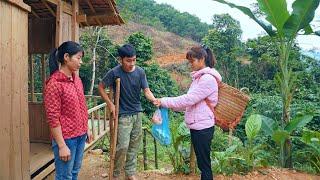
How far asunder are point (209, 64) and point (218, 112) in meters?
0.56

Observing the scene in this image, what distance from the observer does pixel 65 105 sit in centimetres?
283

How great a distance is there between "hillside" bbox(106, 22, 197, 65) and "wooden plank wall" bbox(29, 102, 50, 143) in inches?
961

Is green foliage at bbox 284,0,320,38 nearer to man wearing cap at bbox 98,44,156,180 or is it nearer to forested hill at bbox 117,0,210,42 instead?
man wearing cap at bbox 98,44,156,180

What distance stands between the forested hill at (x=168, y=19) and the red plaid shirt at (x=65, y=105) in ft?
115

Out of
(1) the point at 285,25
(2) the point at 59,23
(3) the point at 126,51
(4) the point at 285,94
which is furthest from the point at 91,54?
(3) the point at 126,51

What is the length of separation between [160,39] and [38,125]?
2992 cm

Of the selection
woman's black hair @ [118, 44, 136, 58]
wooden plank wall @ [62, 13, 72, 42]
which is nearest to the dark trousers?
woman's black hair @ [118, 44, 136, 58]

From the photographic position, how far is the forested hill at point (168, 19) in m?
38.1

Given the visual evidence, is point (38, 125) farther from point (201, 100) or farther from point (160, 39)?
point (160, 39)

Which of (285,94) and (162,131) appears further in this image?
(285,94)

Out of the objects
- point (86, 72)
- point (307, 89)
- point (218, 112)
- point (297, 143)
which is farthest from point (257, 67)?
point (218, 112)

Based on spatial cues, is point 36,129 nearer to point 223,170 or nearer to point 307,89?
point 223,170

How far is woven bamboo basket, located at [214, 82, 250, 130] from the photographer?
3857mm

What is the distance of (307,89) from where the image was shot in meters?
11.6
